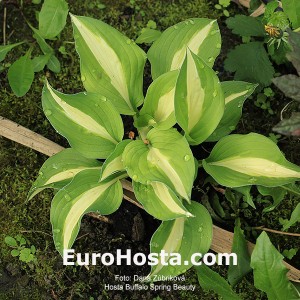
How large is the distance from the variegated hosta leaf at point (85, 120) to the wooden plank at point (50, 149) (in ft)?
0.77

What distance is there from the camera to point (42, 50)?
1961 mm

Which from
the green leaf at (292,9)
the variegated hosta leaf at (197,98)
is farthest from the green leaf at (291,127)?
the green leaf at (292,9)

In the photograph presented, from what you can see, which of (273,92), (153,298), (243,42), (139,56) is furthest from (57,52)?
(153,298)

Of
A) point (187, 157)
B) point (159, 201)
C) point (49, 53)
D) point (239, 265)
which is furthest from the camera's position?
point (49, 53)

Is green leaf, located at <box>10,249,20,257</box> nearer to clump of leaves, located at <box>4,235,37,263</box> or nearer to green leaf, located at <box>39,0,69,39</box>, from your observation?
clump of leaves, located at <box>4,235,37,263</box>

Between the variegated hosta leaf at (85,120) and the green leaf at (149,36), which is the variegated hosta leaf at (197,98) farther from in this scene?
the green leaf at (149,36)

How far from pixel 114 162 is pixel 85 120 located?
0.17 meters

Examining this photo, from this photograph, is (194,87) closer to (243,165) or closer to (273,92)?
(243,165)

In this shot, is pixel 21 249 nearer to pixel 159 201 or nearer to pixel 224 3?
pixel 159 201

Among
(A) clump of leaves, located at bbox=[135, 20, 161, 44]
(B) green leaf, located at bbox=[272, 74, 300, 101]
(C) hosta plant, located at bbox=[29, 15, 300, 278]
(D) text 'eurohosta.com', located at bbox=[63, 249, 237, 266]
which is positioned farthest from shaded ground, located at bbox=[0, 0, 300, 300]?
(B) green leaf, located at bbox=[272, 74, 300, 101]

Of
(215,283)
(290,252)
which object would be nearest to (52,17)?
(215,283)

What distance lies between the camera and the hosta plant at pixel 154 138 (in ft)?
A: 4.82

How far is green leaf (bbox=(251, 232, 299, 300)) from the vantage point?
152 cm

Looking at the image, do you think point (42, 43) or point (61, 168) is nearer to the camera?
point (61, 168)
